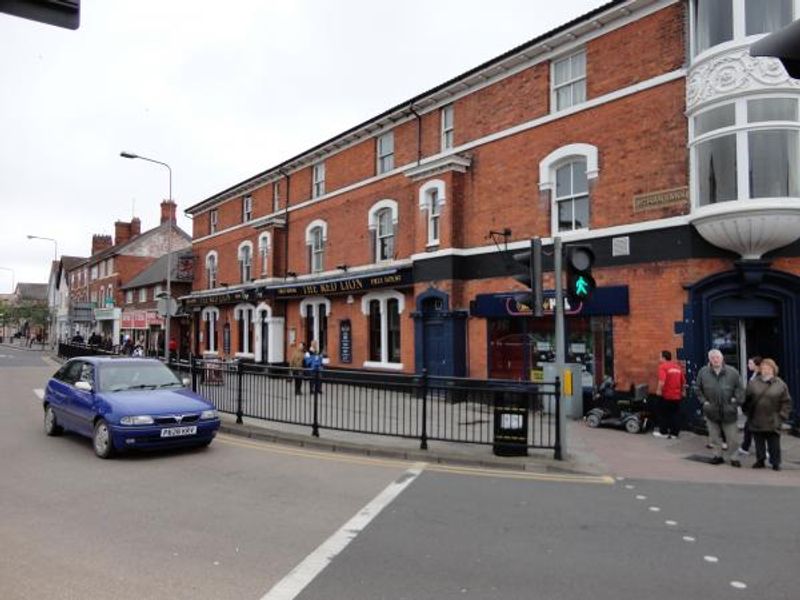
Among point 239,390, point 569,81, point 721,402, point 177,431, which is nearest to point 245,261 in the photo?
point 239,390

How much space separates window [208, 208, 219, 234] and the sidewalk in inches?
862

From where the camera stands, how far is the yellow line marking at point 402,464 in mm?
7688

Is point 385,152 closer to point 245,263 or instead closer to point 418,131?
point 418,131

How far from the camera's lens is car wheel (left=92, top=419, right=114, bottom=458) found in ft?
27.1

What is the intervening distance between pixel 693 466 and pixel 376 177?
46.9 feet

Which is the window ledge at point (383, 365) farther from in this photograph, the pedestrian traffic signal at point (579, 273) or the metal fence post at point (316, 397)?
the pedestrian traffic signal at point (579, 273)

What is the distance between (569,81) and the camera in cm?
1435

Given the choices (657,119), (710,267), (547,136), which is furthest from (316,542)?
(547,136)

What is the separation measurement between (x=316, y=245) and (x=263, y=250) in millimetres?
4056

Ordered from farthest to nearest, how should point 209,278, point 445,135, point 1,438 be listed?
point 209,278
point 445,135
point 1,438

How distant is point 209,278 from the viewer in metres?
31.5

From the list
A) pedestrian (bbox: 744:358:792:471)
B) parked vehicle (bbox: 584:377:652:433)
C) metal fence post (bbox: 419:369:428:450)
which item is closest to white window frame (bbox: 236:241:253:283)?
parked vehicle (bbox: 584:377:652:433)

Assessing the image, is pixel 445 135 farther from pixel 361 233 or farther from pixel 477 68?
pixel 361 233

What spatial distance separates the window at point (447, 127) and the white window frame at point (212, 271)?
56.8 feet
